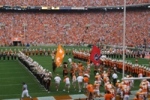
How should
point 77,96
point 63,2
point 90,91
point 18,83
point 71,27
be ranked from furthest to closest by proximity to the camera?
point 63,2
point 71,27
point 18,83
point 77,96
point 90,91

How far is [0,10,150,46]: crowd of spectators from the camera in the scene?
165 ft

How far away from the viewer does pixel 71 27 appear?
5400cm

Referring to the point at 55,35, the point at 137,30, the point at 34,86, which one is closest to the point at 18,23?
the point at 55,35

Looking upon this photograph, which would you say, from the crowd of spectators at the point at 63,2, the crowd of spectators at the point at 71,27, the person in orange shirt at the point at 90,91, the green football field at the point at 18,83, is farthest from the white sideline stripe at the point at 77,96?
the crowd of spectators at the point at 63,2

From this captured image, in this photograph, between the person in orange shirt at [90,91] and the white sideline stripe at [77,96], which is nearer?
the person in orange shirt at [90,91]

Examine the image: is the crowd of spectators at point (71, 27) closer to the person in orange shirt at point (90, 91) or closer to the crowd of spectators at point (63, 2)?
the crowd of spectators at point (63, 2)

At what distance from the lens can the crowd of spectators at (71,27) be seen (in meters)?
50.2

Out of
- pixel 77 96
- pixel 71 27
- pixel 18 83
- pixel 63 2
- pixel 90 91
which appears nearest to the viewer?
pixel 90 91

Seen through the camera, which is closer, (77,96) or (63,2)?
(77,96)

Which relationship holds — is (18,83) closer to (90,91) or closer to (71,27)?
(90,91)

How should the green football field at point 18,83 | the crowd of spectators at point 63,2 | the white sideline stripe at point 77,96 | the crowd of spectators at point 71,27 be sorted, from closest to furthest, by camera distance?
the white sideline stripe at point 77,96
the green football field at point 18,83
the crowd of spectators at point 71,27
the crowd of spectators at point 63,2

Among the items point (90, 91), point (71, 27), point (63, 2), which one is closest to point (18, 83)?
point (90, 91)

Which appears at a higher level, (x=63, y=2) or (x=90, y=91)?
(x=63, y=2)

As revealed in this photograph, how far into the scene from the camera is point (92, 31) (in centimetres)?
5347
